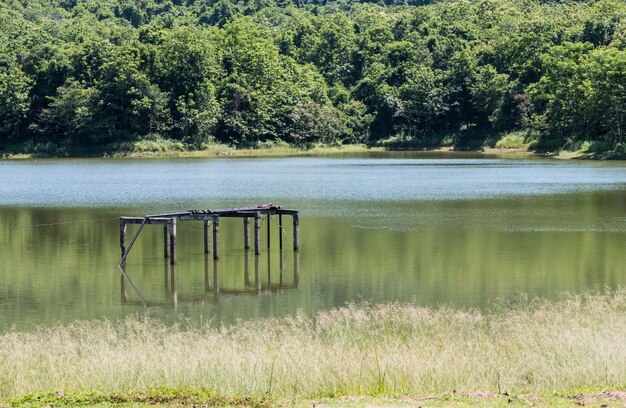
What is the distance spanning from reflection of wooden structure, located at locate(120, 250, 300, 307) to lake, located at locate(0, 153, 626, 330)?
0.18ft

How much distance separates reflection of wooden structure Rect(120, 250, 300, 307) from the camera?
20484mm

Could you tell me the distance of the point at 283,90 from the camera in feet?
351

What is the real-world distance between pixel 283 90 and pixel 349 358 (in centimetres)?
9608

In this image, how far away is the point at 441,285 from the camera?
21.5 metres

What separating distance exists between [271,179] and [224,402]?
154 ft

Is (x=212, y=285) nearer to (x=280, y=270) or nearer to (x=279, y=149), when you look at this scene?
(x=280, y=270)

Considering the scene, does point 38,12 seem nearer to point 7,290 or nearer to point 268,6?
point 268,6

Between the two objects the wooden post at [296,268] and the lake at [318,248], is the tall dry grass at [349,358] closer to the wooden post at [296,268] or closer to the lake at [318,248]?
the lake at [318,248]

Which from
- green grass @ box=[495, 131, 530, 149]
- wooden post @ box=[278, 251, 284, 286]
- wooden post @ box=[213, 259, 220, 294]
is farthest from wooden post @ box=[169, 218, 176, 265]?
green grass @ box=[495, 131, 530, 149]

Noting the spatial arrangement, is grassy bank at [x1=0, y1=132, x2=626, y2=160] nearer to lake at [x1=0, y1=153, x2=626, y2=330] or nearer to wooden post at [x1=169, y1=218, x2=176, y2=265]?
lake at [x1=0, y1=153, x2=626, y2=330]

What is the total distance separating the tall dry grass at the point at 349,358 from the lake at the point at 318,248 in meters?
3.44

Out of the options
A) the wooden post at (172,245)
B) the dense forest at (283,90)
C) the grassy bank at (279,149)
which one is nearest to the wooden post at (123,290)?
the wooden post at (172,245)

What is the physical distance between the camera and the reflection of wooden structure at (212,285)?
20484mm

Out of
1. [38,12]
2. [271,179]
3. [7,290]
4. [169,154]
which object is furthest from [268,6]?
[7,290]
